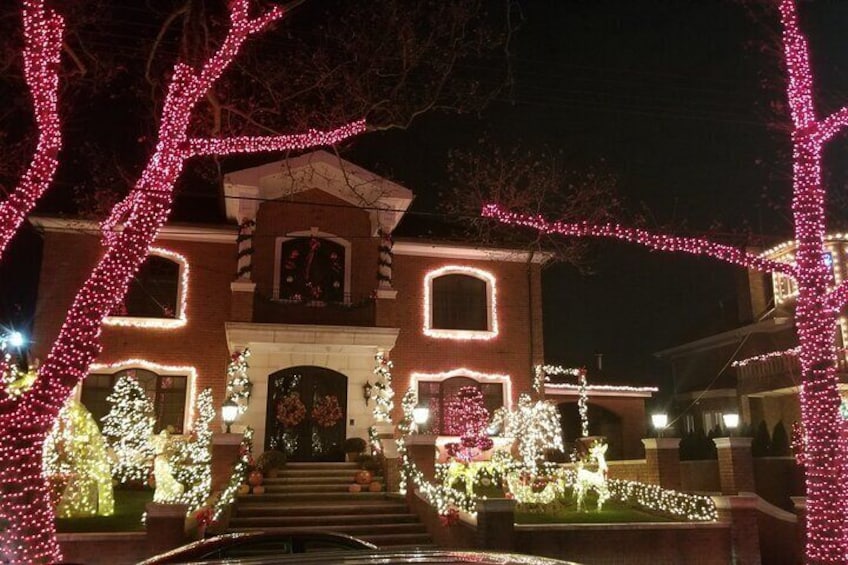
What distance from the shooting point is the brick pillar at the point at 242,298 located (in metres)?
18.6

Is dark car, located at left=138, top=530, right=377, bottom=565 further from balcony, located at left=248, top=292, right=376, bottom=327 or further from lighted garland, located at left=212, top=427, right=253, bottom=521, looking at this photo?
balcony, located at left=248, top=292, right=376, bottom=327

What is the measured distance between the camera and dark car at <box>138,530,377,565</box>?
8203 mm

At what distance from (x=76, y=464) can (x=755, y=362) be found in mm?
20432

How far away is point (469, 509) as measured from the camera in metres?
13.4

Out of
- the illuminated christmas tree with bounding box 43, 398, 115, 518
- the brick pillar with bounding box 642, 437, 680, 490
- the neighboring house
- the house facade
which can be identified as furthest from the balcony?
the neighboring house

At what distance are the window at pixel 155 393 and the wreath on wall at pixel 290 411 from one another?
2.57m

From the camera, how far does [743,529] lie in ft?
45.2

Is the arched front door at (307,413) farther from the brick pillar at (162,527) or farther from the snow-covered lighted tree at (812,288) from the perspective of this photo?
the snow-covered lighted tree at (812,288)

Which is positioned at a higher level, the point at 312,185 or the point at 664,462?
the point at 312,185

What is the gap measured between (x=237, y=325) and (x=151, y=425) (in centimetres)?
303

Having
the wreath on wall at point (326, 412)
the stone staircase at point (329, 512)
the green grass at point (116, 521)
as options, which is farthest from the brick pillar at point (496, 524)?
the wreath on wall at point (326, 412)

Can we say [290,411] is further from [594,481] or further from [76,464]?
[594,481]

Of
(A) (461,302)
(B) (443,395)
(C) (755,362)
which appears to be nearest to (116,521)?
(B) (443,395)

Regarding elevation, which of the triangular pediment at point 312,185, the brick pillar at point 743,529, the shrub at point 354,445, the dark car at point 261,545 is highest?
the triangular pediment at point 312,185
